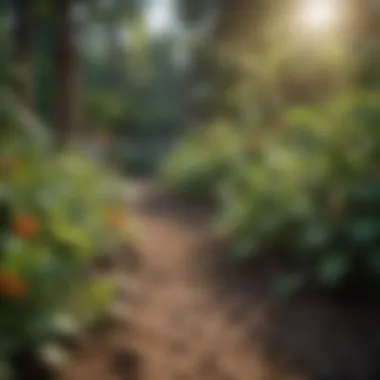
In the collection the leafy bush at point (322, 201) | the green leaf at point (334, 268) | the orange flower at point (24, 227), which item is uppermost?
the leafy bush at point (322, 201)

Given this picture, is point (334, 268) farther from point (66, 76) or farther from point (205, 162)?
point (66, 76)

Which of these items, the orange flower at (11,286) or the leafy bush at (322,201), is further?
the leafy bush at (322,201)

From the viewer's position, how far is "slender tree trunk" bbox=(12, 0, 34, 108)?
5.06 metres

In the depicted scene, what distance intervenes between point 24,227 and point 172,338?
91cm

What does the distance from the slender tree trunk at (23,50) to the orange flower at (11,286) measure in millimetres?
2627

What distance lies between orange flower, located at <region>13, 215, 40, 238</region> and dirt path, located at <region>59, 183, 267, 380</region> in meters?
0.58

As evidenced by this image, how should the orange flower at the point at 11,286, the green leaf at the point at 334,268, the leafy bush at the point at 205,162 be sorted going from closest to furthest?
1. the orange flower at the point at 11,286
2. the green leaf at the point at 334,268
3. the leafy bush at the point at 205,162

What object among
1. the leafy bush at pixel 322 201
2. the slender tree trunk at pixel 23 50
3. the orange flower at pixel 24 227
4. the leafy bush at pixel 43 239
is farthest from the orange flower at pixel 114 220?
the slender tree trunk at pixel 23 50

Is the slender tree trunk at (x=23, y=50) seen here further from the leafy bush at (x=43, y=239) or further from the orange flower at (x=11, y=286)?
the orange flower at (x=11, y=286)

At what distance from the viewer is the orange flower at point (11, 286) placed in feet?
8.60

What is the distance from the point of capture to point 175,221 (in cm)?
558

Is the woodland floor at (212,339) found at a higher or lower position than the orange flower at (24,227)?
lower

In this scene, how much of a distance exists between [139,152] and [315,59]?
266 centimetres

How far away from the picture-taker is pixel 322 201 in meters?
3.60
